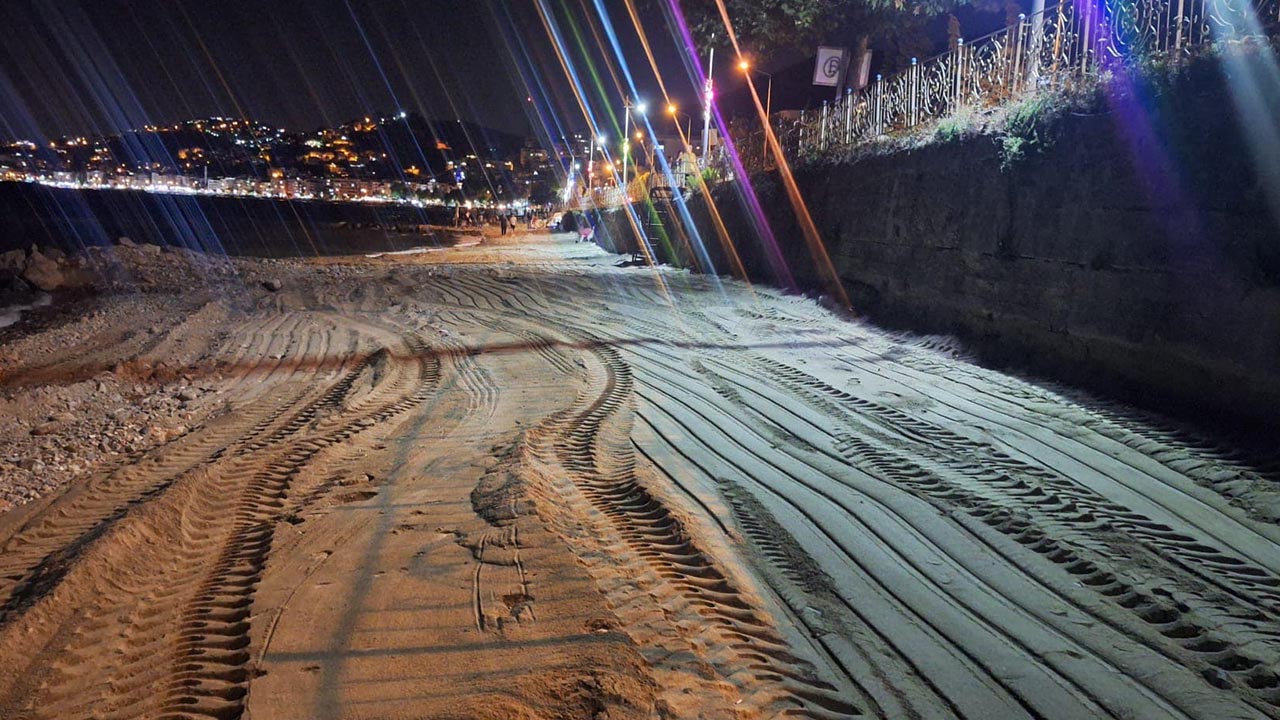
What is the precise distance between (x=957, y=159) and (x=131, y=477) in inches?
410

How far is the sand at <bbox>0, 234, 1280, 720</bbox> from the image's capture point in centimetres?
294

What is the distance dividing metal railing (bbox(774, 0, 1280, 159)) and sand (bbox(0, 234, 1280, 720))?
3.82m

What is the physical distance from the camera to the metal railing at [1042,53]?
7152 mm

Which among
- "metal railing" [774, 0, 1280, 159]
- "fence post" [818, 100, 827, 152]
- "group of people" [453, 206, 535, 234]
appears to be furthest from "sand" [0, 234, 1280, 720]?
"group of people" [453, 206, 535, 234]

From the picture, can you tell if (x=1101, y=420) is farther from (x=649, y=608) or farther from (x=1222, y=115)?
(x=649, y=608)

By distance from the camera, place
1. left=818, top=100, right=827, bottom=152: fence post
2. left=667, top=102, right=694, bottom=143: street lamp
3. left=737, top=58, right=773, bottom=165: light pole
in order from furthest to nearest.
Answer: left=667, top=102, right=694, bottom=143: street lamp → left=737, top=58, right=773, bottom=165: light pole → left=818, top=100, right=827, bottom=152: fence post

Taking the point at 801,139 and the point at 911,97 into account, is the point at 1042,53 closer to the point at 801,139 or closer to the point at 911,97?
the point at 911,97

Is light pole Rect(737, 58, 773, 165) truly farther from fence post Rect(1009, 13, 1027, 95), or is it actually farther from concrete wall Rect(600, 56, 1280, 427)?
fence post Rect(1009, 13, 1027, 95)

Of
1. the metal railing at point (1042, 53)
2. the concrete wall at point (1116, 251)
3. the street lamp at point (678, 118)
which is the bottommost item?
the concrete wall at point (1116, 251)

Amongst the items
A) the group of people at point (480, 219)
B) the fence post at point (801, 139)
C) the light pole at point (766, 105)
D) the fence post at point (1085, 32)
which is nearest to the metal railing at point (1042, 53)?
the fence post at point (1085, 32)

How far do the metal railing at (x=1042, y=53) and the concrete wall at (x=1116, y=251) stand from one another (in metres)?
0.57

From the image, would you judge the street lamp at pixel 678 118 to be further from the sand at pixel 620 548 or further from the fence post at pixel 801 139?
the sand at pixel 620 548

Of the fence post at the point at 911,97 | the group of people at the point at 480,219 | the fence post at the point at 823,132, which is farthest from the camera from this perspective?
the group of people at the point at 480,219

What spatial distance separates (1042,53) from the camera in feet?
31.4
